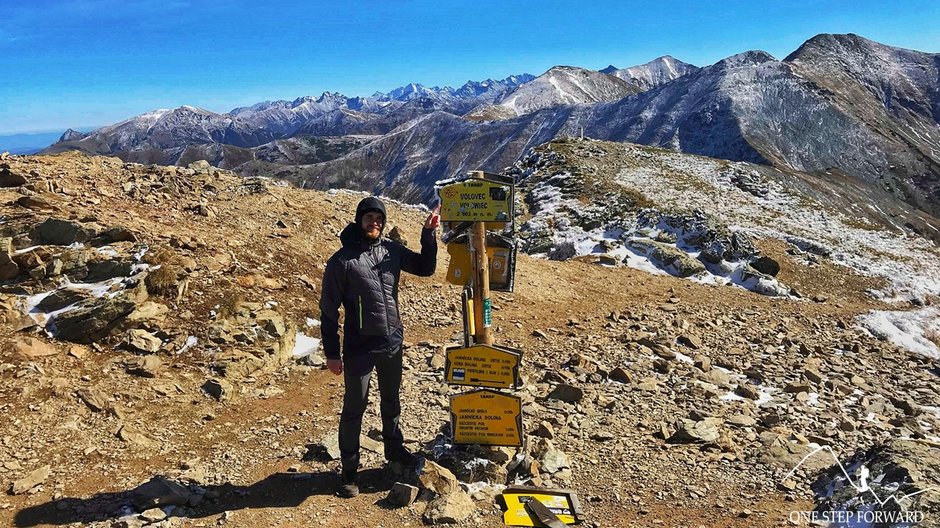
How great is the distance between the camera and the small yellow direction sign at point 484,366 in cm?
712

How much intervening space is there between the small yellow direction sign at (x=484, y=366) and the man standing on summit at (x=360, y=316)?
0.87 meters

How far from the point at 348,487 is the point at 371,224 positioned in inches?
131

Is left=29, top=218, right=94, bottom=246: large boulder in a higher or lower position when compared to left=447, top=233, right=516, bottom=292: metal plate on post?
higher

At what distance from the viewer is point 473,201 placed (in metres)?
6.83

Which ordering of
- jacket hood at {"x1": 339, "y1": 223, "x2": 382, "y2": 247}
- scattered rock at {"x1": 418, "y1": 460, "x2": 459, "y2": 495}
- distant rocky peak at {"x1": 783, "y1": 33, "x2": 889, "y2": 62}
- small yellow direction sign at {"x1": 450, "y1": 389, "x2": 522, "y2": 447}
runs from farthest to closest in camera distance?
distant rocky peak at {"x1": 783, "y1": 33, "x2": 889, "y2": 62}
small yellow direction sign at {"x1": 450, "y1": 389, "x2": 522, "y2": 447}
scattered rock at {"x1": 418, "y1": 460, "x2": 459, "y2": 495}
jacket hood at {"x1": 339, "y1": 223, "x2": 382, "y2": 247}

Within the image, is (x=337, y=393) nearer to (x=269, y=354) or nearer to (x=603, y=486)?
(x=269, y=354)

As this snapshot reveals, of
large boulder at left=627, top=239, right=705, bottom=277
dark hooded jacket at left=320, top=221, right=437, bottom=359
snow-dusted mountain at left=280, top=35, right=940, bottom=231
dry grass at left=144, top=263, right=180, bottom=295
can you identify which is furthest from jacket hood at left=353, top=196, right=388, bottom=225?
snow-dusted mountain at left=280, top=35, right=940, bottom=231

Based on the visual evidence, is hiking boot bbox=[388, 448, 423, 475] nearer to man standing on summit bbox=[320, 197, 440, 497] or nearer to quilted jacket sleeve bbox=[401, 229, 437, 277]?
man standing on summit bbox=[320, 197, 440, 497]

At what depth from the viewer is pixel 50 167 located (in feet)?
54.4

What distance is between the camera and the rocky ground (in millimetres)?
6703

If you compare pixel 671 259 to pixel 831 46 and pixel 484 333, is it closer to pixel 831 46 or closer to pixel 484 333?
pixel 484 333

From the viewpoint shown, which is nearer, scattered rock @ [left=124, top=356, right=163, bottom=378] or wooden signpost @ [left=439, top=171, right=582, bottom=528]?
wooden signpost @ [left=439, top=171, right=582, bottom=528]

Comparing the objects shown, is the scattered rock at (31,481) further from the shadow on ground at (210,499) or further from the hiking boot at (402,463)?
the hiking boot at (402,463)

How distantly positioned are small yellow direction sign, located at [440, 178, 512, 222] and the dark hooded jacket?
41.9 inches
